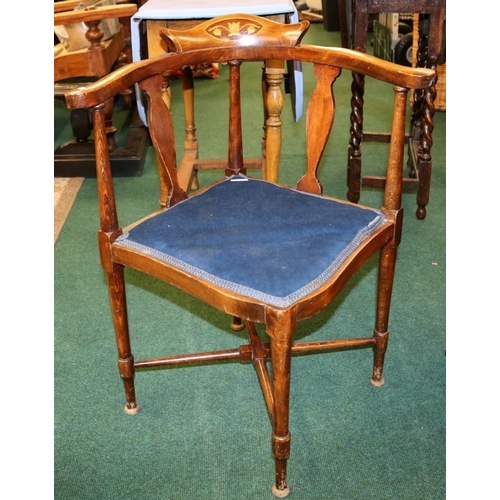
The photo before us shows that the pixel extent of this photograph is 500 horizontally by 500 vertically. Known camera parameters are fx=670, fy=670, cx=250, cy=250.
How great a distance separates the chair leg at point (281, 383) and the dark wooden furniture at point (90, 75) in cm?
189

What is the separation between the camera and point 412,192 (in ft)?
9.51

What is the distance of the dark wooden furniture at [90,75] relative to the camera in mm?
2707

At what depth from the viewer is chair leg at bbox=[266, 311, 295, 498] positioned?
122 cm

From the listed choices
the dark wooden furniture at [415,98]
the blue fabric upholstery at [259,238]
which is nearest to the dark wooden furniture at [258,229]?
the blue fabric upholstery at [259,238]

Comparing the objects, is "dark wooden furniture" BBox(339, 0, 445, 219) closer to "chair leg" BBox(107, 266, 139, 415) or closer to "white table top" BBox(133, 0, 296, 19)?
"white table top" BBox(133, 0, 296, 19)

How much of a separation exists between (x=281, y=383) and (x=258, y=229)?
1.06 ft

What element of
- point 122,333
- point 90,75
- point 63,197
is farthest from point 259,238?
point 90,75

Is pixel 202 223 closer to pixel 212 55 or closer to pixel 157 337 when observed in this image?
pixel 212 55

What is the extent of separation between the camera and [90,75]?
3.00 metres

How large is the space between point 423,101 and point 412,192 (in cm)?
47

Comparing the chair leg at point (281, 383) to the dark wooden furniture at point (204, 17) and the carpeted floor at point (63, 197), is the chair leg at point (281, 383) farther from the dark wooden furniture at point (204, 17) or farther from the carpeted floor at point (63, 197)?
the carpeted floor at point (63, 197)

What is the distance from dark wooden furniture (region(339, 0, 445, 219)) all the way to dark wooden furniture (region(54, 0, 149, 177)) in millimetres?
919

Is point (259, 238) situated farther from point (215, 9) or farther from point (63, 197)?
point (63, 197)

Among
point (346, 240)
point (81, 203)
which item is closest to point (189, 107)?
point (81, 203)
